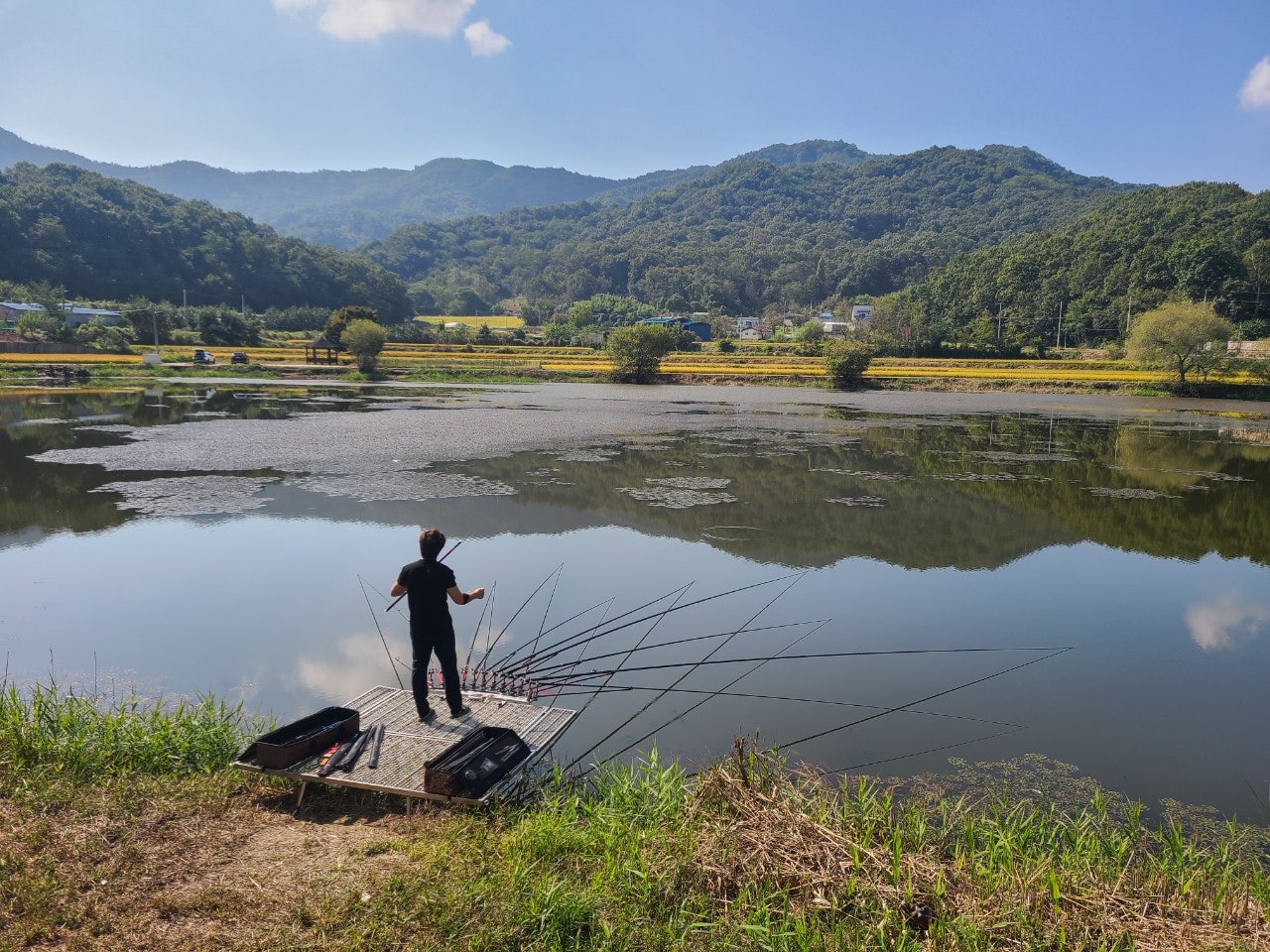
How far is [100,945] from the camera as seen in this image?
11.5 ft

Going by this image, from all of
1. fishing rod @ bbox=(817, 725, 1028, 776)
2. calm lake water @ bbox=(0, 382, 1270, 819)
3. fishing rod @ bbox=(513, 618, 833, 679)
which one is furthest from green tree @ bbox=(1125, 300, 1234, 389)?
fishing rod @ bbox=(817, 725, 1028, 776)

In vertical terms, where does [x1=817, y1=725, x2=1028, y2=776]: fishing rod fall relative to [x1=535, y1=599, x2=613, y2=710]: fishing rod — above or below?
below

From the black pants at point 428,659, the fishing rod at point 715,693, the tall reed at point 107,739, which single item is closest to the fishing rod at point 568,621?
the black pants at point 428,659

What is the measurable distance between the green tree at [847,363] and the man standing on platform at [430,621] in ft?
156

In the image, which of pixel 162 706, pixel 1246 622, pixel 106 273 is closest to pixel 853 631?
pixel 1246 622

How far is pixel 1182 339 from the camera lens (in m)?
44.5

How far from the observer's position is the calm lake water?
6723 mm

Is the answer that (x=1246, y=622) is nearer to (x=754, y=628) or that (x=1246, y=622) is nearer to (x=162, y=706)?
(x=754, y=628)

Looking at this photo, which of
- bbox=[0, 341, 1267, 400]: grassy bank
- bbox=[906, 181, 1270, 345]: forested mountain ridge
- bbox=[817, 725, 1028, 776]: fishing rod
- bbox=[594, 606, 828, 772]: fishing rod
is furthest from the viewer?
bbox=[906, 181, 1270, 345]: forested mountain ridge

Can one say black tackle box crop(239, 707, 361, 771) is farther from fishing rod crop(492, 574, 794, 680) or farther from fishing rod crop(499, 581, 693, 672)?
fishing rod crop(492, 574, 794, 680)

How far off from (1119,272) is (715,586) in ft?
295

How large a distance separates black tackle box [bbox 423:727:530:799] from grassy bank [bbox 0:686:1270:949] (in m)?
0.16

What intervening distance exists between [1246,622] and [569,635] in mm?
8099

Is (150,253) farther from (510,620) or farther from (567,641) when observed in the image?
(567,641)
